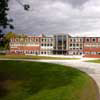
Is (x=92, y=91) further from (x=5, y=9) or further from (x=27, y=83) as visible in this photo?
(x=5, y=9)

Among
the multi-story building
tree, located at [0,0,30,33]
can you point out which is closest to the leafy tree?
tree, located at [0,0,30,33]

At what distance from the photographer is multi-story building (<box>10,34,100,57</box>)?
318 ft

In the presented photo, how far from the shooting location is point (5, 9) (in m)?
9.95

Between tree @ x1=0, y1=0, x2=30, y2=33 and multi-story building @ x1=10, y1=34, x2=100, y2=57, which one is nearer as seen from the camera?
tree @ x1=0, y1=0, x2=30, y2=33

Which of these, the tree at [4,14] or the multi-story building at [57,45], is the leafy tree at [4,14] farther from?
the multi-story building at [57,45]

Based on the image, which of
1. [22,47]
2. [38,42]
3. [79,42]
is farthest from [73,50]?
[22,47]

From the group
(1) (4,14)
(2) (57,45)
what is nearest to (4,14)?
(1) (4,14)

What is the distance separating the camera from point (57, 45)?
100 metres

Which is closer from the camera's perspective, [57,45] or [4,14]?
[4,14]

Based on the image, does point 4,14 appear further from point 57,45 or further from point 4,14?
point 57,45

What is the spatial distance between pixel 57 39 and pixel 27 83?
87.6 m

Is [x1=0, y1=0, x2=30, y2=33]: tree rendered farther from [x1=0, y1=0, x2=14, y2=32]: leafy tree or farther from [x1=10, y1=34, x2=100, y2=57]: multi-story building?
[x1=10, y1=34, x2=100, y2=57]: multi-story building

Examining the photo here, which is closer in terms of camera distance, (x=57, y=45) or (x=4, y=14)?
(x=4, y=14)

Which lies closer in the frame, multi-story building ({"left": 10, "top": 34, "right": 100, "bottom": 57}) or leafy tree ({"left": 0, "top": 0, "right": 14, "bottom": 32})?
leafy tree ({"left": 0, "top": 0, "right": 14, "bottom": 32})
